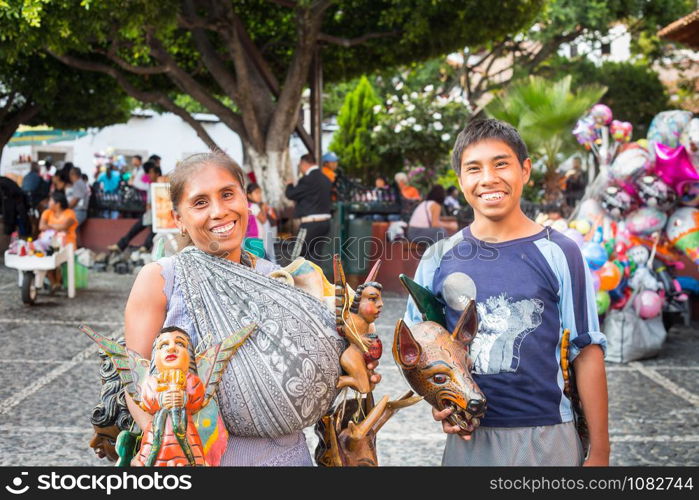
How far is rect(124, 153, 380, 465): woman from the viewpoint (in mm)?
1919

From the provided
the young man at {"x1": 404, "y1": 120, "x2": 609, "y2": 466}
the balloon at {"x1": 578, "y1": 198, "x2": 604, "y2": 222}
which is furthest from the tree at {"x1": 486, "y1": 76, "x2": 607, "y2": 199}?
the young man at {"x1": 404, "y1": 120, "x2": 609, "y2": 466}

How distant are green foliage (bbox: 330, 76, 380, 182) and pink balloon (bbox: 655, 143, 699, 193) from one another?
13267mm

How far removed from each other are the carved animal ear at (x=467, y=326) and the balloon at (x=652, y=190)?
17.0ft

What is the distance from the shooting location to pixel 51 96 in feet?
51.4

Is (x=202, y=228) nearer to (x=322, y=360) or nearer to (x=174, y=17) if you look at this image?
(x=322, y=360)

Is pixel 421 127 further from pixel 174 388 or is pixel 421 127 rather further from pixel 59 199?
pixel 174 388

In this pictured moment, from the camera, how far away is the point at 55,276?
10.1m

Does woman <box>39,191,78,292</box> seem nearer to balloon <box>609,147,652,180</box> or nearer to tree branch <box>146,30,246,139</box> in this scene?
tree branch <box>146,30,246,139</box>

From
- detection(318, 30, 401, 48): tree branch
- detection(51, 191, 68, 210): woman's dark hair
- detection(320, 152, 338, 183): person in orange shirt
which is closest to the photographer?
detection(51, 191, 68, 210): woman's dark hair

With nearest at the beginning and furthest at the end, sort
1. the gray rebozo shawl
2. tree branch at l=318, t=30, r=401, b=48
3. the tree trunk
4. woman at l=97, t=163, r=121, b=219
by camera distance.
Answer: the gray rebozo shawl
tree branch at l=318, t=30, r=401, b=48
the tree trunk
woman at l=97, t=163, r=121, b=219

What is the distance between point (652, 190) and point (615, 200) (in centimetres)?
32

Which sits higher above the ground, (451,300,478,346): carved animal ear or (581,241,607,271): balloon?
(451,300,478,346): carved animal ear

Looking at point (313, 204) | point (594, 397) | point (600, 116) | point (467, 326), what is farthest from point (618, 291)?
point (467, 326)

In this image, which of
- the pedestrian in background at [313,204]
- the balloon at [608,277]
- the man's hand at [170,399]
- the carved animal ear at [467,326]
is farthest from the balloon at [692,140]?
the man's hand at [170,399]
